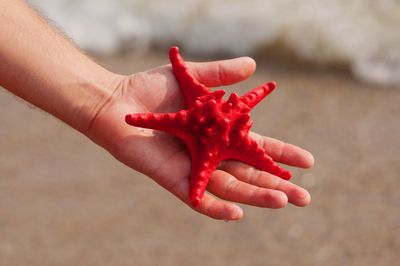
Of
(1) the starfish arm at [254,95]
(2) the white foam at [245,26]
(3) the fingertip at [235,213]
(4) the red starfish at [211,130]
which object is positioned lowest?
(2) the white foam at [245,26]

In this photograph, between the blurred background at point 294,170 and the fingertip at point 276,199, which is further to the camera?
the blurred background at point 294,170

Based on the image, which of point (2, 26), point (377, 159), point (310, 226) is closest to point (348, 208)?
point (310, 226)

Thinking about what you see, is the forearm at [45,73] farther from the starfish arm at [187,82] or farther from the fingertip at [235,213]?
the fingertip at [235,213]

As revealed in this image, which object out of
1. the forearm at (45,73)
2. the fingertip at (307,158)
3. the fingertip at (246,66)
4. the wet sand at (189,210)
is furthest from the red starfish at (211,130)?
the wet sand at (189,210)

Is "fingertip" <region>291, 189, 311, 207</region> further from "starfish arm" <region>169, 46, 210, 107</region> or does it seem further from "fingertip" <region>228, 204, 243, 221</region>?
"starfish arm" <region>169, 46, 210, 107</region>

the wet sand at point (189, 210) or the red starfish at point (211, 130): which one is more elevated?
the red starfish at point (211, 130)

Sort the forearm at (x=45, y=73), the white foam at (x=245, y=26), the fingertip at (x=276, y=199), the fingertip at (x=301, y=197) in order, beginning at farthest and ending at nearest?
the white foam at (x=245, y=26)
the forearm at (x=45, y=73)
the fingertip at (x=301, y=197)
the fingertip at (x=276, y=199)

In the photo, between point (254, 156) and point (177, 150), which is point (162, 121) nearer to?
point (177, 150)

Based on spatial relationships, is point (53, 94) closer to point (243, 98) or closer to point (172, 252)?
point (243, 98)

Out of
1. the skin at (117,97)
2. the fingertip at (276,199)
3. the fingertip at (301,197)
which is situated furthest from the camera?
the skin at (117,97)
